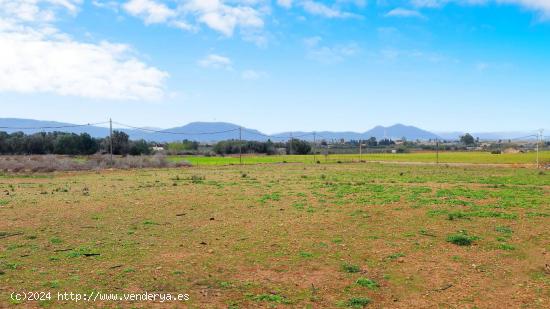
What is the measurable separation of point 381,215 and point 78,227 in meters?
8.80

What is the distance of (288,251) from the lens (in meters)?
8.98

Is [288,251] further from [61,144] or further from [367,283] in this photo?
[61,144]

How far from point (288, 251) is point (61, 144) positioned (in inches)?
2437

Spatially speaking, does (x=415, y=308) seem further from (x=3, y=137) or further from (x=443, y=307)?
(x=3, y=137)

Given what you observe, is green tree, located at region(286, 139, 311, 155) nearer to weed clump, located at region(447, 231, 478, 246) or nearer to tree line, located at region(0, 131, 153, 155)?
tree line, located at region(0, 131, 153, 155)

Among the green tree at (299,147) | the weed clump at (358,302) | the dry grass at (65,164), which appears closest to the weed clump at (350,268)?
the weed clump at (358,302)

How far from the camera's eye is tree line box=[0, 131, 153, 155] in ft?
199

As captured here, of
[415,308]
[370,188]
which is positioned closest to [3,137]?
[370,188]

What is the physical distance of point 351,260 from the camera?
8.30 metres

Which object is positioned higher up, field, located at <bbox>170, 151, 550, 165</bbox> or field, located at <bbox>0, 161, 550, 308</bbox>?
field, located at <bbox>170, 151, 550, 165</bbox>

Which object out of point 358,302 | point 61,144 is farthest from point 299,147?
point 358,302

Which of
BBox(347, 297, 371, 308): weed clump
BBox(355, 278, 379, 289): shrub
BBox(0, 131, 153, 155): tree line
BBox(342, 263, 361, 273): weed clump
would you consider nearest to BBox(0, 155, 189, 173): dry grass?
BBox(0, 131, 153, 155): tree line

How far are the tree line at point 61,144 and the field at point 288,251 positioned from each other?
160 ft

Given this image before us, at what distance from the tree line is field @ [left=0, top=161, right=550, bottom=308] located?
48721mm
